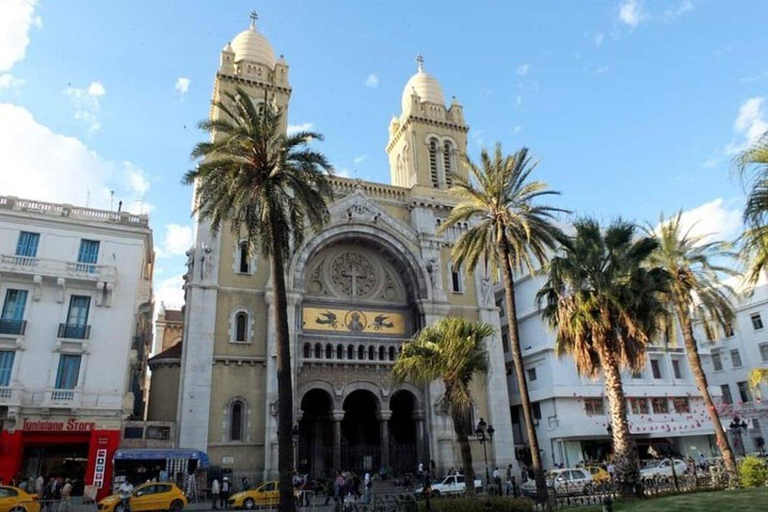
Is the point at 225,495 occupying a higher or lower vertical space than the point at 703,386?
lower

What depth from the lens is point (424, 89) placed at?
48125 mm

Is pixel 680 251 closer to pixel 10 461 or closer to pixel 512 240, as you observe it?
pixel 512 240

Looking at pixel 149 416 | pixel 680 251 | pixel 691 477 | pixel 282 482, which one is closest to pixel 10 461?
pixel 149 416

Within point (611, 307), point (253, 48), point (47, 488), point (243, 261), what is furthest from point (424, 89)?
point (47, 488)

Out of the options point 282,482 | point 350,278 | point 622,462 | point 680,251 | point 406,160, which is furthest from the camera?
point 406,160

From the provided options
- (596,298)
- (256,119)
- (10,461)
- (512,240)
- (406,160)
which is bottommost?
(10,461)

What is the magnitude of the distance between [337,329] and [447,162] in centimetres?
1778

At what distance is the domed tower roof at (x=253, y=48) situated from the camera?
136ft

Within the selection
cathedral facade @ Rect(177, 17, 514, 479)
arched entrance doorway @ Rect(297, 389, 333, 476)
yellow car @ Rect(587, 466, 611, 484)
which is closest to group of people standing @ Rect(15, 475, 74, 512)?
cathedral facade @ Rect(177, 17, 514, 479)

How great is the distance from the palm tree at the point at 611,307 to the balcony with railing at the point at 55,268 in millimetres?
22340

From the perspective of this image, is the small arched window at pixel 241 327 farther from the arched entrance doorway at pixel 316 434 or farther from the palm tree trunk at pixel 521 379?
the palm tree trunk at pixel 521 379

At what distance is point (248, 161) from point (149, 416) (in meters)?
20.0

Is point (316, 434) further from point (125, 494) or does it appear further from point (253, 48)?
point (253, 48)

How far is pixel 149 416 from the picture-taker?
33062 mm
